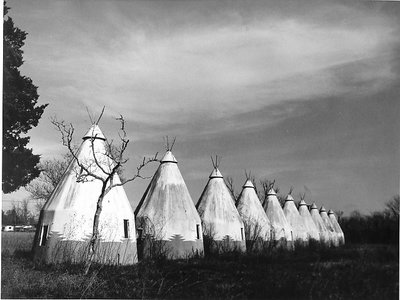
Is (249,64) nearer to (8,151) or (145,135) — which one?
(145,135)

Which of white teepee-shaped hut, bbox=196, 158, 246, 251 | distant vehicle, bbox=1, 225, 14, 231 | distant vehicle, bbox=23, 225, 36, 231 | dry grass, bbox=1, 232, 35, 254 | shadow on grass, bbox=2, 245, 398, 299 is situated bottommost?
shadow on grass, bbox=2, 245, 398, 299

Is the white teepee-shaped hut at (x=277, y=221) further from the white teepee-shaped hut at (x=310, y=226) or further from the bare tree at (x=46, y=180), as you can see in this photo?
the bare tree at (x=46, y=180)

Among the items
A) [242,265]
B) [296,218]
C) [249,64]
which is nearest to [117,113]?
[249,64]

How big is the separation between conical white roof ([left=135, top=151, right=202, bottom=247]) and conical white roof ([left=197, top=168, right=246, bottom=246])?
1.06m

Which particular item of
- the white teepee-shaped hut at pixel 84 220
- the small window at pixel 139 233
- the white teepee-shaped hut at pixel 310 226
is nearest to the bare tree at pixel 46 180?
the white teepee-shaped hut at pixel 84 220

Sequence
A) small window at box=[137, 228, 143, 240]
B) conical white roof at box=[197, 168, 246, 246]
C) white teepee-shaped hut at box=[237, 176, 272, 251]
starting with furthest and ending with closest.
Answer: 1. white teepee-shaped hut at box=[237, 176, 272, 251]
2. conical white roof at box=[197, 168, 246, 246]
3. small window at box=[137, 228, 143, 240]

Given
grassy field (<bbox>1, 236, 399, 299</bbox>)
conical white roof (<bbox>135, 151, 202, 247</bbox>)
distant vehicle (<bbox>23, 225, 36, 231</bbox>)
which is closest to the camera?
grassy field (<bbox>1, 236, 399, 299</bbox>)

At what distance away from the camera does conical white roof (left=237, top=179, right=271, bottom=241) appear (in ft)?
39.0

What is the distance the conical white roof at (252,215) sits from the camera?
11.9m

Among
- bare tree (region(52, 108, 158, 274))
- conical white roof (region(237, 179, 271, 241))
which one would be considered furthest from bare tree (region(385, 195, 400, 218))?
conical white roof (region(237, 179, 271, 241))

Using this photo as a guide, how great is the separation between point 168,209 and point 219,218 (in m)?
2.07

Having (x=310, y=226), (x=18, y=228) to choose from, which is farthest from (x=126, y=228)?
(x=310, y=226)

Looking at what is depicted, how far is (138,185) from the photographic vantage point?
7145 millimetres

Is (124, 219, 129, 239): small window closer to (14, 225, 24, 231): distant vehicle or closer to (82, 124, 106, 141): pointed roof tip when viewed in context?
(82, 124, 106, 141): pointed roof tip
